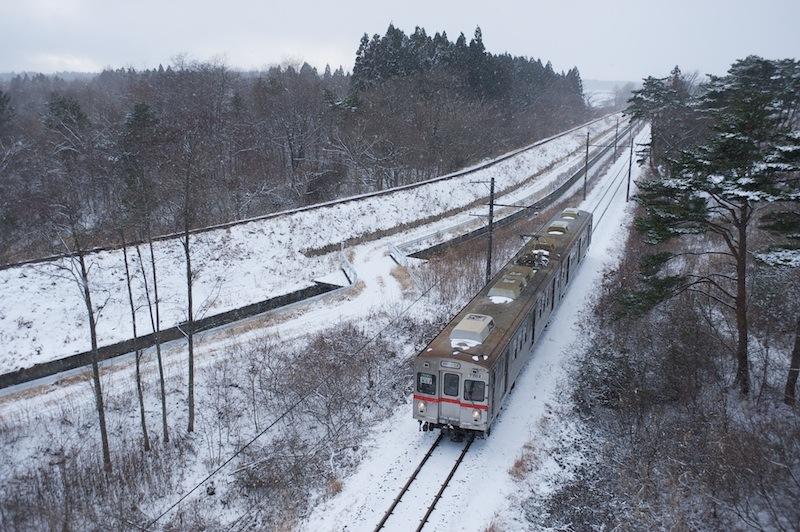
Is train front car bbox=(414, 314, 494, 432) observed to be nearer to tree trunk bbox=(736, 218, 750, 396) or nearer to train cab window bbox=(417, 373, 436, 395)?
train cab window bbox=(417, 373, 436, 395)

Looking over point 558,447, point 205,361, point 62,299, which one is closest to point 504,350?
point 558,447

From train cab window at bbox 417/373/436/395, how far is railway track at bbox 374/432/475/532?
66.1 inches

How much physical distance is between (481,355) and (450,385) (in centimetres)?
126

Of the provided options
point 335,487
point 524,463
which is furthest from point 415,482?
point 524,463

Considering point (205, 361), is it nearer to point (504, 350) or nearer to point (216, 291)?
point (216, 291)

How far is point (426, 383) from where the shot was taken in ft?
52.4

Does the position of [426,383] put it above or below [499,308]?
below

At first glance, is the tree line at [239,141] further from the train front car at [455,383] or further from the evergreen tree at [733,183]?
the evergreen tree at [733,183]

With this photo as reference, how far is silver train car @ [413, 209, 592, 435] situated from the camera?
15445mm

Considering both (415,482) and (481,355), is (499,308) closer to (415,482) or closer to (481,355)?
(481,355)

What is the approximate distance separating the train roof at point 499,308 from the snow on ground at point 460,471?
287 centimetres

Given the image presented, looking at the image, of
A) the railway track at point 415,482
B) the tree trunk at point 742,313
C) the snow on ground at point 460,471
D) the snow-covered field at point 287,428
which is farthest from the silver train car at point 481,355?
the tree trunk at point 742,313

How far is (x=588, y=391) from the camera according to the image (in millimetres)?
20391

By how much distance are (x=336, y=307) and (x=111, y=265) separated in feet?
36.6
